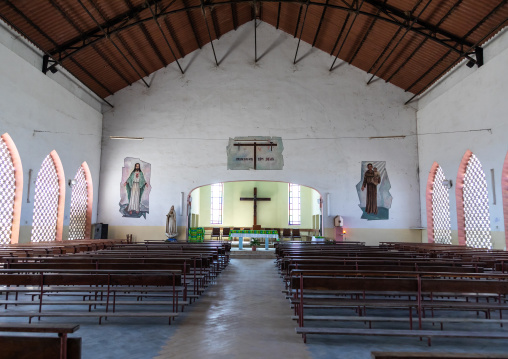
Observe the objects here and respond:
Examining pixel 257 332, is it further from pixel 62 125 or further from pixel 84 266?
pixel 62 125

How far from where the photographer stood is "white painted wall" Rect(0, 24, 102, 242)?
10938 mm

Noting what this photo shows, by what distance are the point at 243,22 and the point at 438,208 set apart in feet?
37.5

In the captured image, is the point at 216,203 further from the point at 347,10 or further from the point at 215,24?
the point at 347,10

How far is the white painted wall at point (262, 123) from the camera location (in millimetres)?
16672

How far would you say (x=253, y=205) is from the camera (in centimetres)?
2306

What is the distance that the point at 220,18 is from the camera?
1569 centimetres

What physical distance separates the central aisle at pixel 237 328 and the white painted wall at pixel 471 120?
780 centimetres

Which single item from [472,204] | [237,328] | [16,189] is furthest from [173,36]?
[237,328]

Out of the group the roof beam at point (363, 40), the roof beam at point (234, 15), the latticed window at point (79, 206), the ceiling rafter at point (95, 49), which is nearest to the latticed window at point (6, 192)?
the latticed window at point (79, 206)

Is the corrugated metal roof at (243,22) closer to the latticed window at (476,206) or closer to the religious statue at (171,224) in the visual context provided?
the latticed window at (476,206)

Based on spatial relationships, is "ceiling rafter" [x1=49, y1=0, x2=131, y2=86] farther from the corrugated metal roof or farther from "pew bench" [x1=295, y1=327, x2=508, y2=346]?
"pew bench" [x1=295, y1=327, x2=508, y2=346]

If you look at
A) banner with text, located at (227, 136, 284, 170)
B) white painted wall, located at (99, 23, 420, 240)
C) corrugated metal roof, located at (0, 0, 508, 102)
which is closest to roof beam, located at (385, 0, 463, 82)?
corrugated metal roof, located at (0, 0, 508, 102)

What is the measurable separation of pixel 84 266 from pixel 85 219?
11509 mm

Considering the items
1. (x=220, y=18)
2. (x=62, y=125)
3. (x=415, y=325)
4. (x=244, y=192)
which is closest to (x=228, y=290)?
(x=415, y=325)
